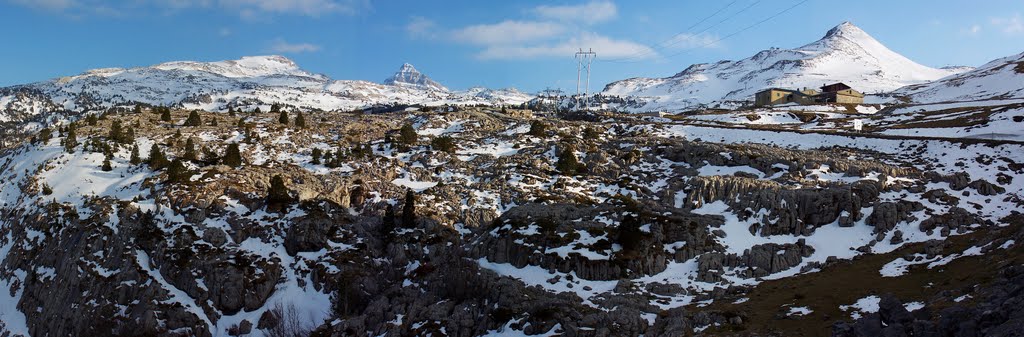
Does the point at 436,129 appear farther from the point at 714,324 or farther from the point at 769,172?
the point at 714,324

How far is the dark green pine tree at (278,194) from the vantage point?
4856 centimetres

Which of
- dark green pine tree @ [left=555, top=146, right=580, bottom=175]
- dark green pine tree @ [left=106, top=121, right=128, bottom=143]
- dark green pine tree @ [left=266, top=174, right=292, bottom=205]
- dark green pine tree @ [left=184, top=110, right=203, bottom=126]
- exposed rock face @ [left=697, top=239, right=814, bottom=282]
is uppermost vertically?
dark green pine tree @ [left=184, top=110, right=203, bottom=126]

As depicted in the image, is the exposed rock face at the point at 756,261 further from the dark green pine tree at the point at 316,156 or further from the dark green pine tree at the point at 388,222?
the dark green pine tree at the point at 316,156

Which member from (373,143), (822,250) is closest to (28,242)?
(373,143)

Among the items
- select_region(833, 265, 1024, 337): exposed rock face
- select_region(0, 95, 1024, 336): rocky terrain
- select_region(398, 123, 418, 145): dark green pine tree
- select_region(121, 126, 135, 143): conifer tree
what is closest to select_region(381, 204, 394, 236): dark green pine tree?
select_region(0, 95, 1024, 336): rocky terrain

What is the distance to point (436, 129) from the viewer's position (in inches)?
3420

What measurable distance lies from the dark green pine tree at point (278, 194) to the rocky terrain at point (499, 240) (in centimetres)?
16

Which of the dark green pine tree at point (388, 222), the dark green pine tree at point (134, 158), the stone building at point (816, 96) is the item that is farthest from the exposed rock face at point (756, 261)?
the stone building at point (816, 96)

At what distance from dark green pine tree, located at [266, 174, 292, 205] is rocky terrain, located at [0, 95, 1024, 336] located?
16 cm

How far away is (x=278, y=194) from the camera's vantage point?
4853 cm

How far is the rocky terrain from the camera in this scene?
3253cm

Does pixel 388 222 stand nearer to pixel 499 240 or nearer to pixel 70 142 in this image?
pixel 499 240

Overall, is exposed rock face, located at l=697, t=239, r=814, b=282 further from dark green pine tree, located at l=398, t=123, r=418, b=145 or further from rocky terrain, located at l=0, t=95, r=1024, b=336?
dark green pine tree, located at l=398, t=123, r=418, b=145

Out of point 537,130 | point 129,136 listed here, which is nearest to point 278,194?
point 129,136
